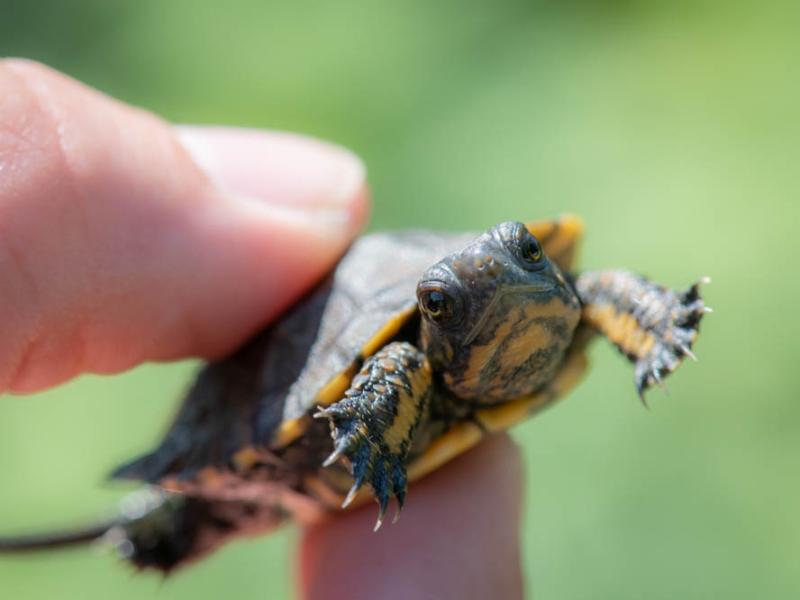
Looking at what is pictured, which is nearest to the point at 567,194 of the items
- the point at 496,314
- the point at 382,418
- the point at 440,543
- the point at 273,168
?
the point at 273,168

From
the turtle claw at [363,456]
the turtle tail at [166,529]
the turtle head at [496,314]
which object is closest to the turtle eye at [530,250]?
the turtle head at [496,314]

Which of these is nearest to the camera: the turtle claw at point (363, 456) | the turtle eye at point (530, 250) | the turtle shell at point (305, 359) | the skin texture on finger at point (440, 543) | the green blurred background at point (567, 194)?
the turtle claw at point (363, 456)

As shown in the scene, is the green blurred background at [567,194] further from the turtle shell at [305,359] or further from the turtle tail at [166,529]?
the turtle shell at [305,359]

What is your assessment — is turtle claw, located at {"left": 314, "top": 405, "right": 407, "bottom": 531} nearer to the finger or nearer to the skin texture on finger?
the skin texture on finger

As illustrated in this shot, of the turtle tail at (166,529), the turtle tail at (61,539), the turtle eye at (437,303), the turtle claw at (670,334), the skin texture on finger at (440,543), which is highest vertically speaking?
the turtle claw at (670,334)

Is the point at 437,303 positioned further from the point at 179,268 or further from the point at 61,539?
the point at 61,539

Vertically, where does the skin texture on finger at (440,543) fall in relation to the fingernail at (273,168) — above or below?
below

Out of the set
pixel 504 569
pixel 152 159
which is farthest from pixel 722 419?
pixel 152 159

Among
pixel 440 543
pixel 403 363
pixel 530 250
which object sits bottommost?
pixel 440 543
